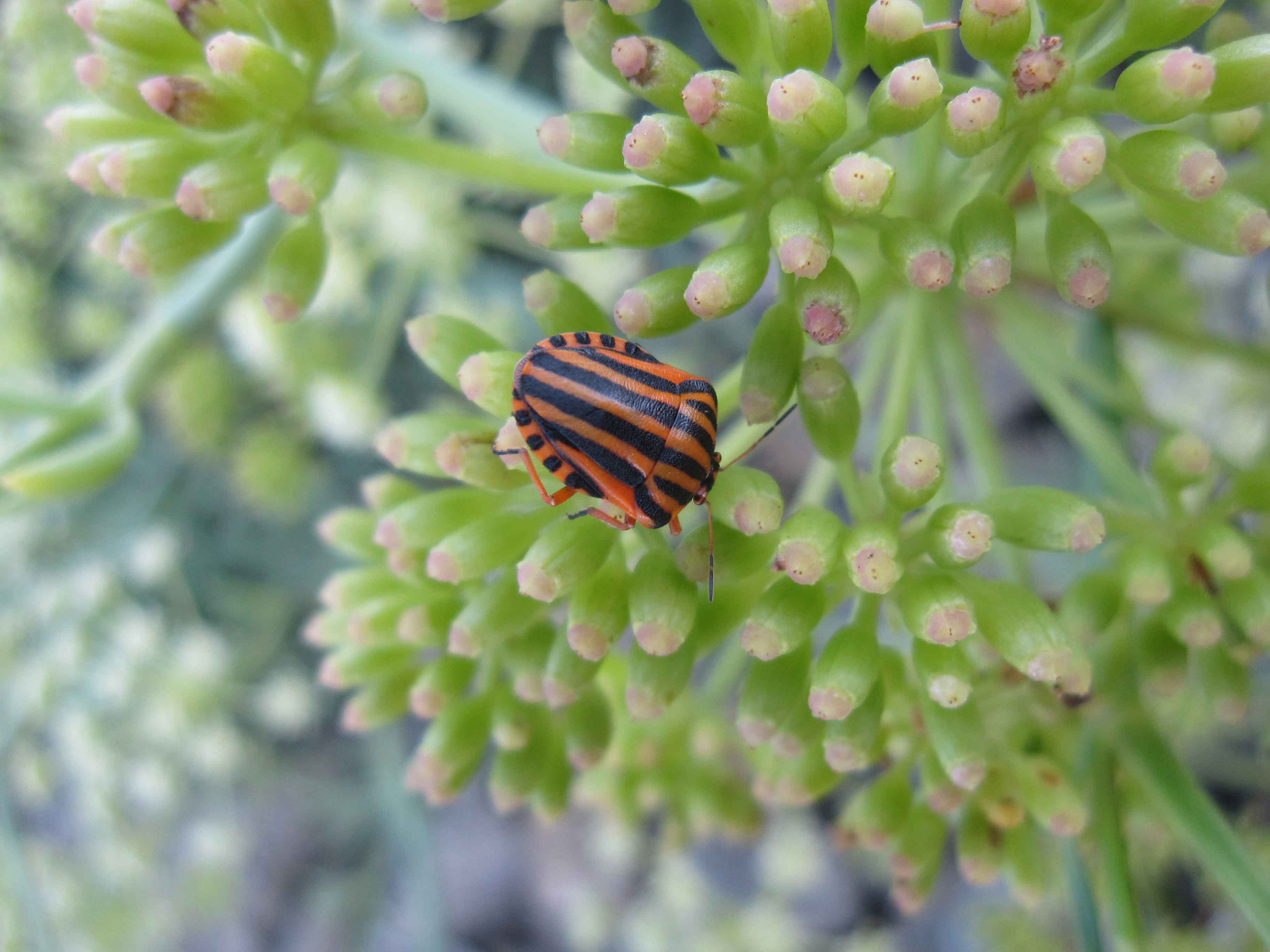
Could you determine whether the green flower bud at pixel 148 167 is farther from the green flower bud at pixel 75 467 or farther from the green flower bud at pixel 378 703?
the green flower bud at pixel 378 703

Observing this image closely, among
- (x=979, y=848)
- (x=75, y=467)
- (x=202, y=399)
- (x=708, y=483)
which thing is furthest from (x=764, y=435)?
(x=202, y=399)

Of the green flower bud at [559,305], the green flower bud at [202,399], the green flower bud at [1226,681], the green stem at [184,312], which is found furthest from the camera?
the green flower bud at [202,399]

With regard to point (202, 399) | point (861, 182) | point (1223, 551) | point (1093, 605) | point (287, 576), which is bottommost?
point (287, 576)

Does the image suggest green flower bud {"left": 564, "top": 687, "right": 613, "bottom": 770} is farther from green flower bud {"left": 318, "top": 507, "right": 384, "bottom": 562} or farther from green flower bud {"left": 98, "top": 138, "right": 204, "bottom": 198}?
green flower bud {"left": 98, "top": 138, "right": 204, "bottom": 198}

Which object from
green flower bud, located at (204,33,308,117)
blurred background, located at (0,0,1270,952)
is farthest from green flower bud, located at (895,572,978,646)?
blurred background, located at (0,0,1270,952)

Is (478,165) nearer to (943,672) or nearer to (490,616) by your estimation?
(490,616)

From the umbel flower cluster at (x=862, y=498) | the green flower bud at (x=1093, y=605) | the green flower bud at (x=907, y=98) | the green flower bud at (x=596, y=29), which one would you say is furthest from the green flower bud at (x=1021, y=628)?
the green flower bud at (x=596, y=29)
